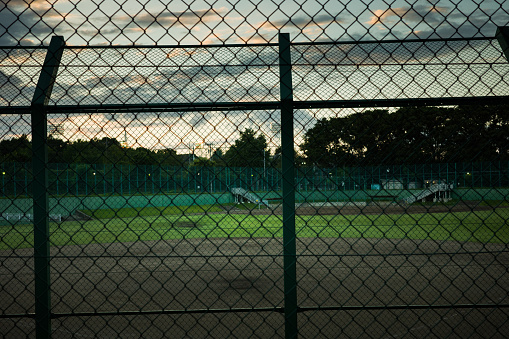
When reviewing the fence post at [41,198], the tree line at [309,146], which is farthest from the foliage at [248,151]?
the fence post at [41,198]

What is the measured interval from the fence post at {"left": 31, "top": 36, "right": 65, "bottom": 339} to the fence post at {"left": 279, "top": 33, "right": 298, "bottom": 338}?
45.9 inches

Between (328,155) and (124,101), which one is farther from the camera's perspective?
(328,155)

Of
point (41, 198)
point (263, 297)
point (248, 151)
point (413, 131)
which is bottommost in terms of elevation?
point (263, 297)

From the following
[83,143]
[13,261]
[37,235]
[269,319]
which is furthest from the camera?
[13,261]

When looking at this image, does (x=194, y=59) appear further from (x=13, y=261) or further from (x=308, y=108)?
(x=13, y=261)

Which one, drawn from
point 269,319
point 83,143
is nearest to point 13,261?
point 269,319

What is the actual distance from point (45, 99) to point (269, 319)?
3.66 m

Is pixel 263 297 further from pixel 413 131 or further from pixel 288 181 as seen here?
pixel 413 131

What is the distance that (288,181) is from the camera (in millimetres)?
1946

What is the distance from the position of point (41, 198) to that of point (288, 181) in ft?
4.09

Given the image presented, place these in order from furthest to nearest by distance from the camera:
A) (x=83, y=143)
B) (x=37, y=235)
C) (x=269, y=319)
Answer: (x=269, y=319) < (x=83, y=143) < (x=37, y=235)

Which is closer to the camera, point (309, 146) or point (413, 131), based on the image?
point (309, 146)

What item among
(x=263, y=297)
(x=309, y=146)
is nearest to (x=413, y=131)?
(x=309, y=146)

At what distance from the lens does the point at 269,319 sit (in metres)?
4.66
